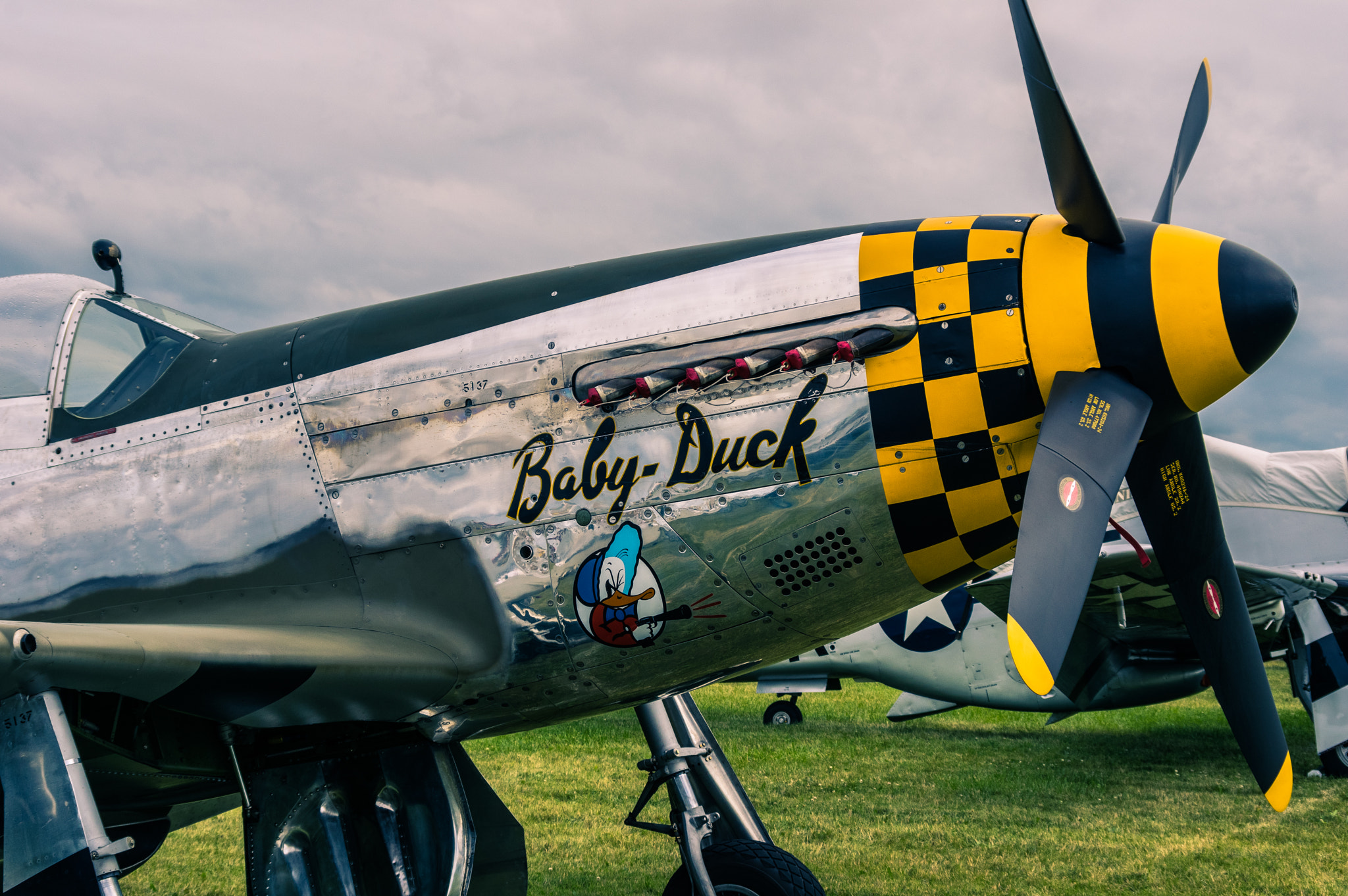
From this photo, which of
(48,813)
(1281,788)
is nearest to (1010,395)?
(1281,788)

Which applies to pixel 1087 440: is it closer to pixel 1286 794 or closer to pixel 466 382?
pixel 1286 794

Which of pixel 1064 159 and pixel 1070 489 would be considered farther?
pixel 1064 159

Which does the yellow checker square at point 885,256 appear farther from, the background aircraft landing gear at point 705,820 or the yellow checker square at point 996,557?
the background aircraft landing gear at point 705,820

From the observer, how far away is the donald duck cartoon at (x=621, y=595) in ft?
11.5

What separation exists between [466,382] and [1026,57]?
7.28 ft

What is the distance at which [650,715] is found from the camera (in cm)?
485

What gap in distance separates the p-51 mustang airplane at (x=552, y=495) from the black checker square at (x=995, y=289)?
1cm

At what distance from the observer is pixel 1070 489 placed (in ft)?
10.4

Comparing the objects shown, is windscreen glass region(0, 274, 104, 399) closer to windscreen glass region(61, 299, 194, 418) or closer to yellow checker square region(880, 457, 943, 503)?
windscreen glass region(61, 299, 194, 418)

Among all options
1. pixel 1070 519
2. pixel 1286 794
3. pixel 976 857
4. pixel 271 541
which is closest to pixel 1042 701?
→ pixel 976 857

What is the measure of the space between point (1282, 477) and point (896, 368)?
391 inches

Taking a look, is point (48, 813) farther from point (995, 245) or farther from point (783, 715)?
point (783, 715)

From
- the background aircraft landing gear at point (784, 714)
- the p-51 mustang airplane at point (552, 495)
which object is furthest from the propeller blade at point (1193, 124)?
the background aircraft landing gear at point (784, 714)

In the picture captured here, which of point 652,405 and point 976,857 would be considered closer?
point 652,405
